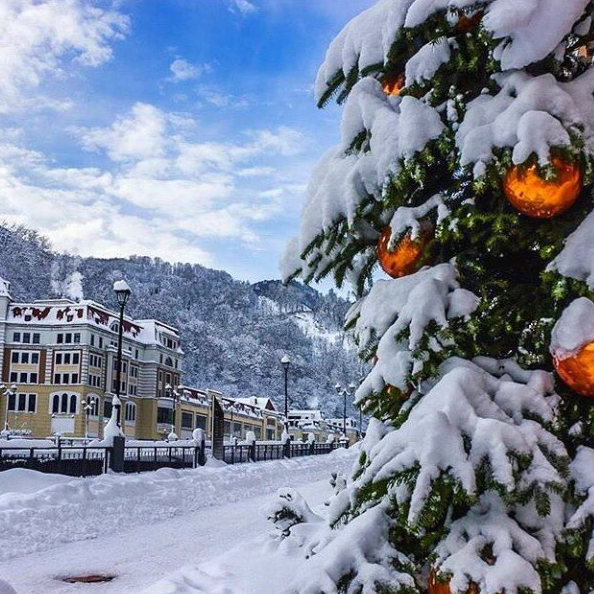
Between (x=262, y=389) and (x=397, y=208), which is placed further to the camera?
(x=262, y=389)

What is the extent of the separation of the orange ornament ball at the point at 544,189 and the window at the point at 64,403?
2491 inches

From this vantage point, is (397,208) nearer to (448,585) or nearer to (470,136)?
(470,136)

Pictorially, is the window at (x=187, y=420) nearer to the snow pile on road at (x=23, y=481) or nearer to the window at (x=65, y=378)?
the window at (x=65, y=378)

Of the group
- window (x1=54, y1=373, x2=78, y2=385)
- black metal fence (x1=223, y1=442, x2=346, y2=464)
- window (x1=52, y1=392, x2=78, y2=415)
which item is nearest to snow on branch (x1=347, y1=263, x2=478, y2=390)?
black metal fence (x1=223, y1=442, x2=346, y2=464)

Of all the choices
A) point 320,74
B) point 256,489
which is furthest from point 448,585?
point 256,489

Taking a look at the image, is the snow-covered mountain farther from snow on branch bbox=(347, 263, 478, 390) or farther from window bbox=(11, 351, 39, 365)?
snow on branch bbox=(347, 263, 478, 390)

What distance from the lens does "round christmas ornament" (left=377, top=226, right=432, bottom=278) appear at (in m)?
1.92

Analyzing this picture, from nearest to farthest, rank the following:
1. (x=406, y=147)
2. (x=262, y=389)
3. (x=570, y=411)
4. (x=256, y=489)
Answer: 1. (x=570, y=411)
2. (x=406, y=147)
3. (x=256, y=489)
4. (x=262, y=389)

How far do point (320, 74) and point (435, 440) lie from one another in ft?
4.92

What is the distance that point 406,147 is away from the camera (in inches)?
72.4

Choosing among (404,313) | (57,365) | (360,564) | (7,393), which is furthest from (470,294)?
(57,365)

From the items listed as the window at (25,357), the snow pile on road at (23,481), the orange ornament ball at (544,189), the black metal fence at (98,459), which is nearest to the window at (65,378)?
the window at (25,357)

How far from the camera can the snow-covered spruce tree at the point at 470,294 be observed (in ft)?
4.99

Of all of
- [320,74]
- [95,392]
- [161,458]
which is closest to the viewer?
[320,74]
